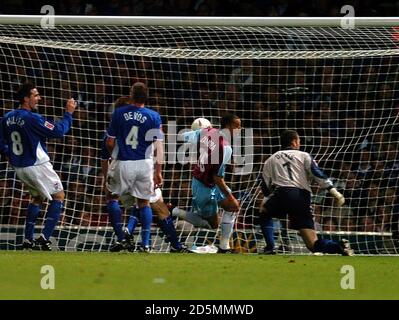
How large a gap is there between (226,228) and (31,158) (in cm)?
238

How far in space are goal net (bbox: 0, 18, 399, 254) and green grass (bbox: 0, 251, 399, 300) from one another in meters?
2.72

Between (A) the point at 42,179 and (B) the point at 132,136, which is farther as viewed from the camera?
(A) the point at 42,179

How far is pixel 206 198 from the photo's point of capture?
13617 millimetres

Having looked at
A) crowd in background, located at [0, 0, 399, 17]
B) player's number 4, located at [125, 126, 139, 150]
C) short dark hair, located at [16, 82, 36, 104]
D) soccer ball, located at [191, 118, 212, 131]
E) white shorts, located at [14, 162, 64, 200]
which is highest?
crowd in background, located at [0, 0, 399, 17]

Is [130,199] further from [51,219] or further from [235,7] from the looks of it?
[235,7]

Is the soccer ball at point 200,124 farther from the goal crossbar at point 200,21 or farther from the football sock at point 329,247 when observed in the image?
the football sock at point 329,247

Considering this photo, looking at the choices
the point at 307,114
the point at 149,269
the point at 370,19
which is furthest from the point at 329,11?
the point at 149,269

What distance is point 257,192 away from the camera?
599 inches

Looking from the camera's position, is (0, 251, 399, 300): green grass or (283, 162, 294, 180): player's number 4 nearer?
(0, 251, 399, 300): green grass

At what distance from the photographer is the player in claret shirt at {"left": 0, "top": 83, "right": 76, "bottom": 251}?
12789 mm

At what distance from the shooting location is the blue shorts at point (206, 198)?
13.6 metres

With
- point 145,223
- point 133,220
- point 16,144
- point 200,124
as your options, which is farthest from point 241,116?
point 16,144

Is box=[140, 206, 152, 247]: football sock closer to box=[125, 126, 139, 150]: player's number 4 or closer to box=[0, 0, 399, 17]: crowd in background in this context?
box=[125, 126, 139, 150]: player's number 4

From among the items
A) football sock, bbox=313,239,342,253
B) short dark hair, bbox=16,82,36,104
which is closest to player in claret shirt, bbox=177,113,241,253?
football sock, bbox=313,239,342,253
